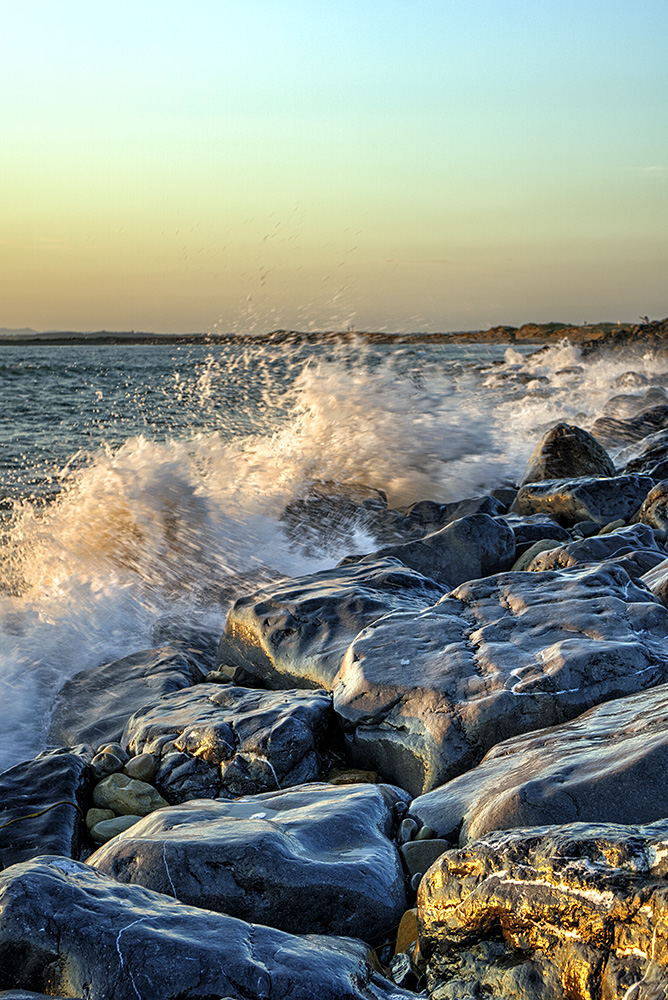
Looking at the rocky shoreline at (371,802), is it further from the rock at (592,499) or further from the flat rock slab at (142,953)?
the rock at (592,499)

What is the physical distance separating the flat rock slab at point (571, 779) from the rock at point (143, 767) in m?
1.22

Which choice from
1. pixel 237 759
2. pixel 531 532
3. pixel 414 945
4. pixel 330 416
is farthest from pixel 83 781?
pixel 330 416

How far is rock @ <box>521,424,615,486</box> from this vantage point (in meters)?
8.02

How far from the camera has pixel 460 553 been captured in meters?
5.34

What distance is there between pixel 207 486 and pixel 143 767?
223 inches

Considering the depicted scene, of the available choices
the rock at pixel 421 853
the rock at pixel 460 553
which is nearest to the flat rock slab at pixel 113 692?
the rock at pixel 460 553

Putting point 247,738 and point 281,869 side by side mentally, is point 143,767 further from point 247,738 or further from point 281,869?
point 281,869

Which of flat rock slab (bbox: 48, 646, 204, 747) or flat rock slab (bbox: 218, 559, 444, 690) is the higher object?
flat rock slab (bbox: 218, 559, 444, 690)

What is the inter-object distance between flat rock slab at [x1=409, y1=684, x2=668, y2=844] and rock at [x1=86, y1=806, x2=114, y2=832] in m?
1.29

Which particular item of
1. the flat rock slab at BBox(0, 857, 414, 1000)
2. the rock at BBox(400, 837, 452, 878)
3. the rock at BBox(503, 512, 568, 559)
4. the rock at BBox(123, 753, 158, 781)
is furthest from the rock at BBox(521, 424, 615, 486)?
the flat rock slab at BBox(0, 857, 414, 1000)

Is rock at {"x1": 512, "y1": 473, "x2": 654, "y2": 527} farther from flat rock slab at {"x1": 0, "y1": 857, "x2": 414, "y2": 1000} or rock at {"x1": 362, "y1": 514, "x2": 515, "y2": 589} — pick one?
flat rock slab at {"x1": 0, "y1": 857, "x2": 414, "y2": 1000}

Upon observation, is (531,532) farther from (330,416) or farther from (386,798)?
(330,416)

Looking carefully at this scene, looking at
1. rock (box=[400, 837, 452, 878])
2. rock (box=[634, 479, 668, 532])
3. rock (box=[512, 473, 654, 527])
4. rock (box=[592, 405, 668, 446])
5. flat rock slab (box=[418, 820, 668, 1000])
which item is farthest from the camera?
rock (box=[592, 405, 668, 446])

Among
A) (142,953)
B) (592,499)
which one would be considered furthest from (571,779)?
(592,499)
